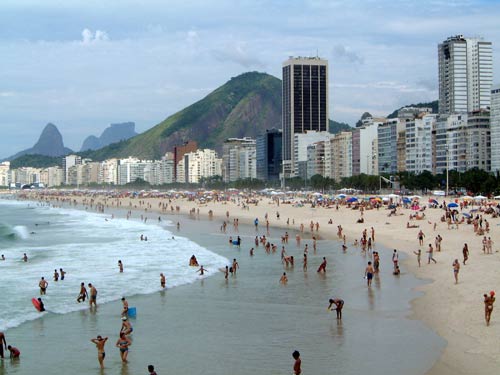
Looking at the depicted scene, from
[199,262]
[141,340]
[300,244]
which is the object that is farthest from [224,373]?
[300,244]

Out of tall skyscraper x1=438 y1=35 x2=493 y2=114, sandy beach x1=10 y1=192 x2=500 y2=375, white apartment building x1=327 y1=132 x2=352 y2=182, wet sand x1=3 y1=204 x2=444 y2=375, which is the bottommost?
wet sand x1=3 y1=204 x2=444 y2=375

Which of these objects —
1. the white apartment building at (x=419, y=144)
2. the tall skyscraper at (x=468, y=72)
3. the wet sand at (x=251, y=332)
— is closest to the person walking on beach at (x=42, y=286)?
the wet sand at (x=251, y=332)

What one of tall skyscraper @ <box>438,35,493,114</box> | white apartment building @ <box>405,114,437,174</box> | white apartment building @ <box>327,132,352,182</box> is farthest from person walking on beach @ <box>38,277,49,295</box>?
tall skyscraper @ <box>438,35,493,114</box>

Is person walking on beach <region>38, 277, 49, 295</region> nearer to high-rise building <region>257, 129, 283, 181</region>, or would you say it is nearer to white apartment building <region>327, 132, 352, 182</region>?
white apartment building <region>327, 132, 352, 182</region>

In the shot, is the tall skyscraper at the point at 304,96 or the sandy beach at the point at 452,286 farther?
the tall skyscraper at the point at 304,96

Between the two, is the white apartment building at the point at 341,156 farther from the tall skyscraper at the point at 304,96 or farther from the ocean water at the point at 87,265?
the ocean water at the point at 87,265

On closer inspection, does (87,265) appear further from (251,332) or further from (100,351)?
(100,351)
